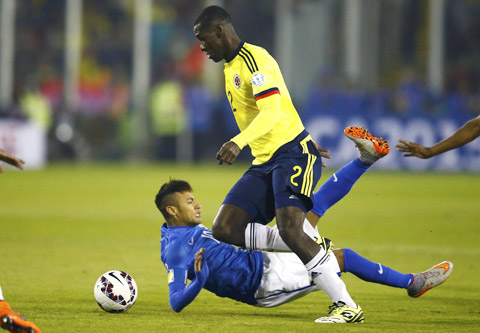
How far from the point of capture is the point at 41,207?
1423 cm

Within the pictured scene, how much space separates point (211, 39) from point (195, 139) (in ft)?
72.0

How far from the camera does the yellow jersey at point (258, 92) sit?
18.3ft

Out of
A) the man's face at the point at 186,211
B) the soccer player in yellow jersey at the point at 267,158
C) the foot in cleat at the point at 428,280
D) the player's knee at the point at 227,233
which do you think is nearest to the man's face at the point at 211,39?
the soccer player in yellow jersey at the point at 267,158

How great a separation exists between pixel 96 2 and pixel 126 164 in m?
8.74

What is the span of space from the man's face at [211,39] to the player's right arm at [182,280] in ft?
4.57

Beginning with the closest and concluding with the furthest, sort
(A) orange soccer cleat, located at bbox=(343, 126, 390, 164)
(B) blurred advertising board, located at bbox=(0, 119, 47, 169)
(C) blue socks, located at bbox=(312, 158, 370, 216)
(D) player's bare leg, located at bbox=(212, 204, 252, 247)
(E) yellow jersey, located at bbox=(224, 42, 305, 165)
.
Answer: (E) yellow jersey, located at bbox=(224, 42, 305, 165) → (D) player's bare leg, located at bbox=(212, 204, 252, 247) → (A) orange soccer cleat, located at bbox=(343, 126, 390, 164) → (C) blue socks, located at bbox=(312, 158, 370, 216) → (B) blurred advertising board, located at bbox=(0, 119, 47, 169)

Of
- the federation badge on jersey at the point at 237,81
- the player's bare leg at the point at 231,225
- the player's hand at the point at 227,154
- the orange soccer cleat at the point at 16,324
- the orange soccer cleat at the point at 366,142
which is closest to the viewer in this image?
the orange soccer cleat at the point at 16,324

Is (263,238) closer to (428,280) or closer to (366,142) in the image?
(366,142)

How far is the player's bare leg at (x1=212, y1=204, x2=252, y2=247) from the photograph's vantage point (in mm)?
5699

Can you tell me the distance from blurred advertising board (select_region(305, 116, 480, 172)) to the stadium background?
38 millimetres

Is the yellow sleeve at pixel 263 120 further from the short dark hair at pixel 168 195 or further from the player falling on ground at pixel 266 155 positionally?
the short dark hair at pixel 168 195

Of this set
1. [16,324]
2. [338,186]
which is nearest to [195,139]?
[338,186]

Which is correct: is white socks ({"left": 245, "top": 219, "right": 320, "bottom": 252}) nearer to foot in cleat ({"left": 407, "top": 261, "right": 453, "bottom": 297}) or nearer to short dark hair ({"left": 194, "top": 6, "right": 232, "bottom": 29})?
foot in cleat ({"left": 407, "top": 261, "right": 453, "bottom": 297})

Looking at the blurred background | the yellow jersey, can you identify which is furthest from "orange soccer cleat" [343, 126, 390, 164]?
the blurred background
